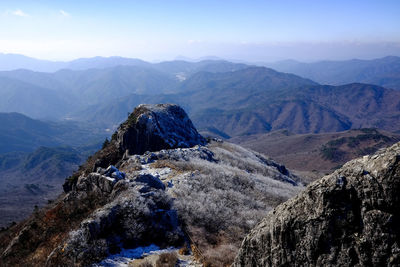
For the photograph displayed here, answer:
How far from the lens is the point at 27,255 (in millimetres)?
18078

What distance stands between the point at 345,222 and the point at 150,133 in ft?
149

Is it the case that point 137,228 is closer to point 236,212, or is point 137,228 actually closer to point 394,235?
point 236,212

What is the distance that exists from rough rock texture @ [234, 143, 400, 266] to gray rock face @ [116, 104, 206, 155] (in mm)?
42462

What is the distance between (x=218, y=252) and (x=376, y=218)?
31.0 feet

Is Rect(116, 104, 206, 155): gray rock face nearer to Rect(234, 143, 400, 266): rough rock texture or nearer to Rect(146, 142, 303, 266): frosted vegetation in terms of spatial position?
Rect(146, 142, 303, 266): frosted vegetation

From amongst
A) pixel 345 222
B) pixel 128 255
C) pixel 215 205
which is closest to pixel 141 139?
pixel 215 205

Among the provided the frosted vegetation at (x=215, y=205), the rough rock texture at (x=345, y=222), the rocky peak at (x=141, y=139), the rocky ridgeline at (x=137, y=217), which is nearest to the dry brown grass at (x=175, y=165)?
the frosted vegetation at (x=215, y=205)

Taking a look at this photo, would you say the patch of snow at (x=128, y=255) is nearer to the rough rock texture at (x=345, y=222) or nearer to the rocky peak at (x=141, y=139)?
the rough rock texture at (x=345, y=222)

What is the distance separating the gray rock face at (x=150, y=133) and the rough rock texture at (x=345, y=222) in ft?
139

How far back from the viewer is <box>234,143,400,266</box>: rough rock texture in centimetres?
837

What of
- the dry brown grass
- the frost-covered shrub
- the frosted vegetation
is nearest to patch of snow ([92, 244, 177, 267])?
the frosted vegetation

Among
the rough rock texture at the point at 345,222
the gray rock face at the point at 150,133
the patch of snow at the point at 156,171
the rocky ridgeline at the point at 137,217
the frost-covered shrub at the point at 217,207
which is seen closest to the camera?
the rough rock texture at the point at 345,222

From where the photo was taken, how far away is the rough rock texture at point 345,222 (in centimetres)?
837

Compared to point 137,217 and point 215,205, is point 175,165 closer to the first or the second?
point 215,205
